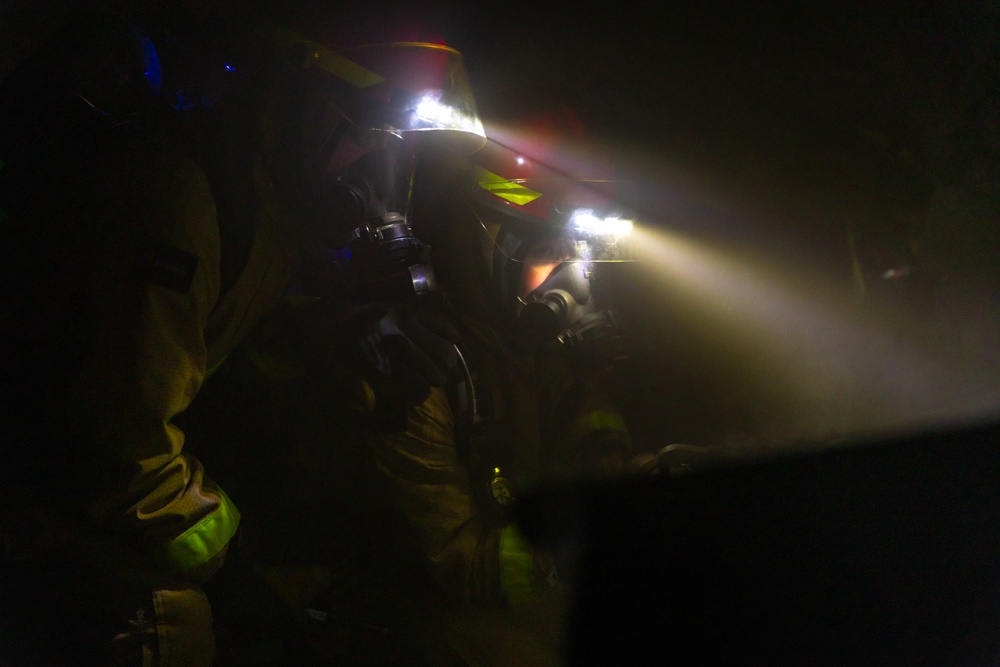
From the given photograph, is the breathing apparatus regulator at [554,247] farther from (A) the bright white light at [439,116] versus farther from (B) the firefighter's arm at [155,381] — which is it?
(B) the firefighter's arm at [155,381]

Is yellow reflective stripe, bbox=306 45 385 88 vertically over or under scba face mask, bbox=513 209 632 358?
over

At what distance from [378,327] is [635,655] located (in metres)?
0.83

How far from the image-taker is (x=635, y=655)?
1.14 meters

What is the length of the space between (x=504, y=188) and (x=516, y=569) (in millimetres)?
871

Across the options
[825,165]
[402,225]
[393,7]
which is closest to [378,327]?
[402,225]

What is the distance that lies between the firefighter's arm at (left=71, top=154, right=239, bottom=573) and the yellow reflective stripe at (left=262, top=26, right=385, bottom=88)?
0.29 metres

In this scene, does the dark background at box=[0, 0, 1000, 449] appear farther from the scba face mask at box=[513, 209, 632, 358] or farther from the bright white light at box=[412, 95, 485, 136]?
the bright white light at box=[412, 95, 485, 136]

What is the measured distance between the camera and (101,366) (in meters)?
0.69

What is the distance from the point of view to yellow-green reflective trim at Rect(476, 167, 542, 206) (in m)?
1.37

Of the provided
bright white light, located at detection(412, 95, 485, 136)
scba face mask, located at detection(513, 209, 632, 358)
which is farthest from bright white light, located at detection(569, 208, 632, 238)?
bright white light, located at detection(412, 95, 485, 136)

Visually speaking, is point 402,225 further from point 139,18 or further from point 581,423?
point 581,423

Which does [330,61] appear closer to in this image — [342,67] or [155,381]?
[342,67]

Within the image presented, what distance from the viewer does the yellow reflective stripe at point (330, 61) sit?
907 mm

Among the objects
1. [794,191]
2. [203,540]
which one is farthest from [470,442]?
[794,191]
